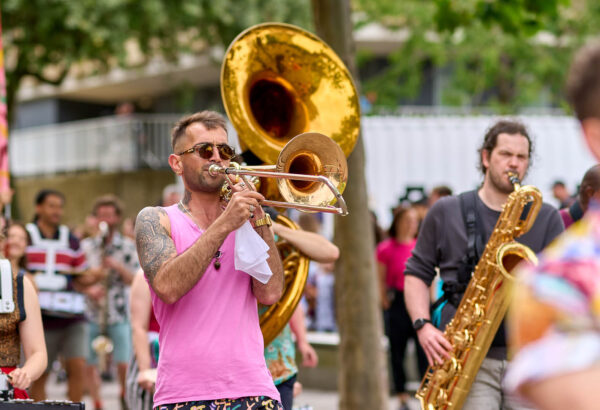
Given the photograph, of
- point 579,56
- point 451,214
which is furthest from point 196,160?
point 579,56

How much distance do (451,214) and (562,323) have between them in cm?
282

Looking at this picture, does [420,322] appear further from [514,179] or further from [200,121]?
Answer: [200,121]

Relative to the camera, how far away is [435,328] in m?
4.28

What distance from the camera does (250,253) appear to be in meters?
3.17

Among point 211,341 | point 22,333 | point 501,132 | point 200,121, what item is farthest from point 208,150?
point 501,132

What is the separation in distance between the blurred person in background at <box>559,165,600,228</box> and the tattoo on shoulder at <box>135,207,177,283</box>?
2206 mm

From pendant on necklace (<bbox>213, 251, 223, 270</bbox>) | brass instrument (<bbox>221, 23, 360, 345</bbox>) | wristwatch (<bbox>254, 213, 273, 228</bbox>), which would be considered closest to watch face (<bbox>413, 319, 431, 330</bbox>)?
brass instrument (<bbox>221, 23, 360, 345</bbox>)

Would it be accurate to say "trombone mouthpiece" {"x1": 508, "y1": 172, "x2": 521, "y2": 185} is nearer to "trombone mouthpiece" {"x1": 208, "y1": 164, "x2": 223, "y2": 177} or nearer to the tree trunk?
"trombone mouthpiece" {"x1": 208, "y1": 164, "x2": 223, "y2": 177}

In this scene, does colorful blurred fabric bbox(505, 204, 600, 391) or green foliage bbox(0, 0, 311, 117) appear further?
green foliage bbox(0, 0, 311, 117)

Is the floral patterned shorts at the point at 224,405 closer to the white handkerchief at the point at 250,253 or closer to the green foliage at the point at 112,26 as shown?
the white handkerchief at the point at 250,253

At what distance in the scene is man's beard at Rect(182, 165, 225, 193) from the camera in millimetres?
3338

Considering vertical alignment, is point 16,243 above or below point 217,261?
above

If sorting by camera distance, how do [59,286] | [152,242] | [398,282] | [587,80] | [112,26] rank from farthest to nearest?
[112,26] → [398,282] → [59,286] → [152,242] → [587,80]

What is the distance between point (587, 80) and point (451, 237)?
2.63m
